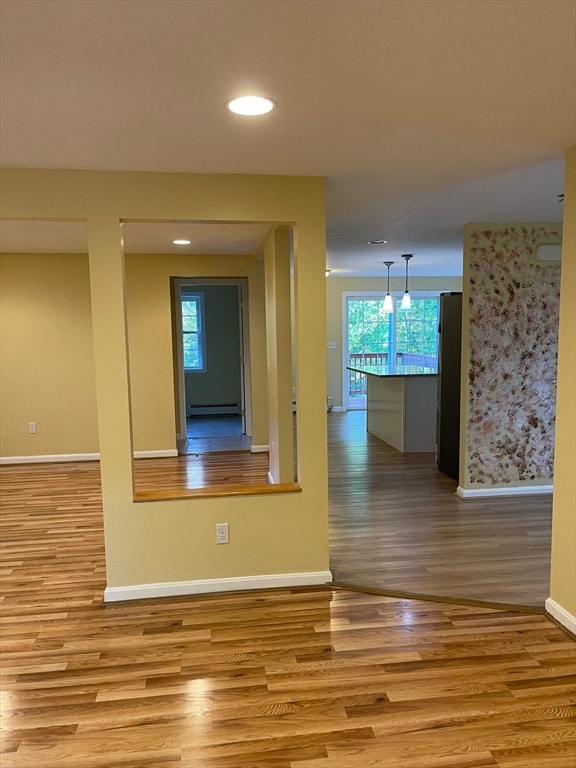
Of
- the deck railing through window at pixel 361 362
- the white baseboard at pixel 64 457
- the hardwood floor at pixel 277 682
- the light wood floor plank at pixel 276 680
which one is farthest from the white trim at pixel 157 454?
the deck railing through window at pixel 361 362

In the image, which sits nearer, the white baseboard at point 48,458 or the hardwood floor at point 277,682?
the hardwood floor at point 277,682

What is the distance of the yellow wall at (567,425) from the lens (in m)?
2.48

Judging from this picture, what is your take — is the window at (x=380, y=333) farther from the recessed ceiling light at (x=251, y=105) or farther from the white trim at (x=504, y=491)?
the recessed ceiling light at (x=251, y=105)

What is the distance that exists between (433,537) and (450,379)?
1.92 m

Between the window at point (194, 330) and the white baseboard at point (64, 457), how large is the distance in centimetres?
334

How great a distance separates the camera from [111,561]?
288 cm

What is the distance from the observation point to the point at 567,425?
254 centimetres

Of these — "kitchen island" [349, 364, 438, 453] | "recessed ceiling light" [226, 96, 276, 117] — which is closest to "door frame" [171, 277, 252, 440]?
"kitchen island" [349, 364, 438, 453]

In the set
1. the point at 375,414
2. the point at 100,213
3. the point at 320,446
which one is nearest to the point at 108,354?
the point at 100,213

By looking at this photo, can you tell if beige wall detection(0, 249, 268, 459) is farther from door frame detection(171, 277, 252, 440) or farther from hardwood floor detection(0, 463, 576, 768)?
hardwood floor detection(0, 463, 576, 768)

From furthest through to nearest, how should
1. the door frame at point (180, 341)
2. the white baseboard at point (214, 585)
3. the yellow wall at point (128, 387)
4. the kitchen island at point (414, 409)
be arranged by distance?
1. the door frame at point (180, 341)
2. the kitchen island at point (414, 409)
3. the white baseboard at point (214, 585)
4. the yellow wall at point (128, 387)

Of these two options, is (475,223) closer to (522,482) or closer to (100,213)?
(522,482)

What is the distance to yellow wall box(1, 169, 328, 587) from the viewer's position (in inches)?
105

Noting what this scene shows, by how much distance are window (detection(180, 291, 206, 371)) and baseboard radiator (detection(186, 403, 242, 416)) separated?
2.20ft
